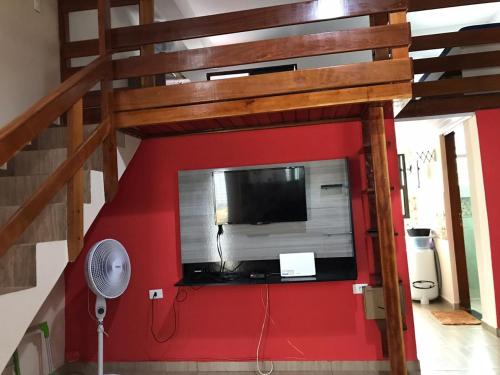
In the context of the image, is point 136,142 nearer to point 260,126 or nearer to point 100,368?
point 260,126

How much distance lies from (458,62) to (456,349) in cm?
292

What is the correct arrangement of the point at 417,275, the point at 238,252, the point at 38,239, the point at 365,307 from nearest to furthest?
1. the point at 38,239
2. the point at 365,307
3. the point at 238,252
4. the point at 417,275

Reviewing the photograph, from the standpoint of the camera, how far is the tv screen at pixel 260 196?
3.41 meters

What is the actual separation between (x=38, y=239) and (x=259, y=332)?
2101 mm

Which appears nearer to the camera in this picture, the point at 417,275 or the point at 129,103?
the point at 129,103

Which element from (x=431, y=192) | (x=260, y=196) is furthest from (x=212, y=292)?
(x=431, y=192)

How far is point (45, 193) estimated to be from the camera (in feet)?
6.84

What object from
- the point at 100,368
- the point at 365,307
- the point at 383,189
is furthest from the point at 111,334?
the point at 383,189

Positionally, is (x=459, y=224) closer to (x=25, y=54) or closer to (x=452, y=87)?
(x=452, y=87)

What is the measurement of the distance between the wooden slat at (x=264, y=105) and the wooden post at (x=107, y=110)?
0.10 metres

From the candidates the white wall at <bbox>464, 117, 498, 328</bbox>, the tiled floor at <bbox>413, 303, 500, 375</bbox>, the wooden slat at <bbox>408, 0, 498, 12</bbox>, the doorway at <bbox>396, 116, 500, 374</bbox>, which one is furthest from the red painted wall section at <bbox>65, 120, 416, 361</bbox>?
the wooden slat at <bbox>408, 0, 498, 12</bbox>

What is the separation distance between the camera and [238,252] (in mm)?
3545

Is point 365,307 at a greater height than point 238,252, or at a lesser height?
lesser

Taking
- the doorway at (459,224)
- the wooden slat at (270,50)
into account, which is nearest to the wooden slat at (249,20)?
the wooden slat at (270,50)
